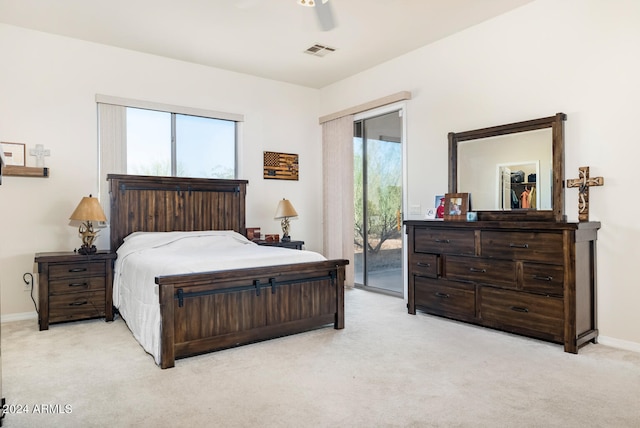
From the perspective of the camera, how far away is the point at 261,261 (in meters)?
3.50

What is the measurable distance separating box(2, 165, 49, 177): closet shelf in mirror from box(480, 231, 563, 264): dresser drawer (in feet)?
14.4

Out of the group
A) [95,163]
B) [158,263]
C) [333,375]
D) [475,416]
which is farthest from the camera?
[95,163]

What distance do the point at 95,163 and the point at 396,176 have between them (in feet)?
11.6

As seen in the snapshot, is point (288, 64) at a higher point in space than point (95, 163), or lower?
higher

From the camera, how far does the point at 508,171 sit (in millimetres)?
3969

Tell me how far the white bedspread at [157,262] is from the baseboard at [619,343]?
2.40 meters

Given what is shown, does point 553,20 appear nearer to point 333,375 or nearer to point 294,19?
point 294,19

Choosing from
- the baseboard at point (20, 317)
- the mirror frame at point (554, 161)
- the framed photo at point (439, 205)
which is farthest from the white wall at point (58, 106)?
the mirror frame at point (554, 161)

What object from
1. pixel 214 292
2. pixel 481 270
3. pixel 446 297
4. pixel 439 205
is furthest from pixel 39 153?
pixel 481 270

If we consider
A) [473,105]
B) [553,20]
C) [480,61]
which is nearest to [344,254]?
[473,105]

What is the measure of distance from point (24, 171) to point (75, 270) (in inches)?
45.4

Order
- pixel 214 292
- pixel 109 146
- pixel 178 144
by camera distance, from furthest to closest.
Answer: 1. pixel 178 144
2. pixel 109 146
3. pixel 214 292

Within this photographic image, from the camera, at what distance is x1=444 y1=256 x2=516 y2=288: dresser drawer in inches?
140

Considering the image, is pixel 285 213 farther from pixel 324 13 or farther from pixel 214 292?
pixel 324 13
